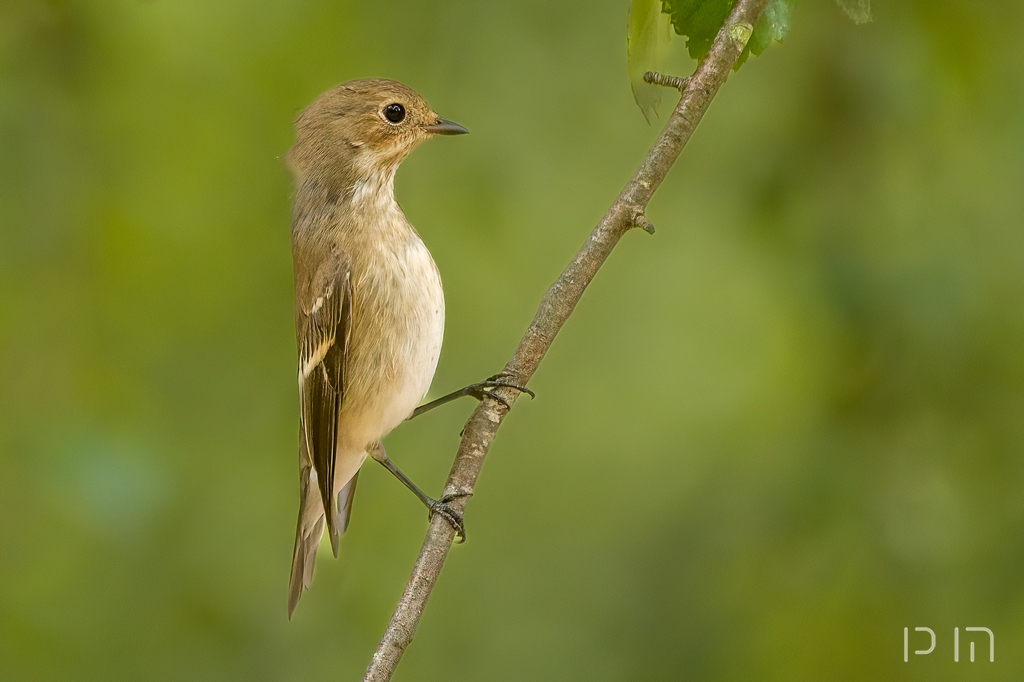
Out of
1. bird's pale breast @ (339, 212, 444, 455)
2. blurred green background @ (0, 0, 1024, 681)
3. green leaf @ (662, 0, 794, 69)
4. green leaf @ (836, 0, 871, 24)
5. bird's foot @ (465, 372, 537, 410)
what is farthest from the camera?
blurred green background @ (0, 0, 1024, 681)

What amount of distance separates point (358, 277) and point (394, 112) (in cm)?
57

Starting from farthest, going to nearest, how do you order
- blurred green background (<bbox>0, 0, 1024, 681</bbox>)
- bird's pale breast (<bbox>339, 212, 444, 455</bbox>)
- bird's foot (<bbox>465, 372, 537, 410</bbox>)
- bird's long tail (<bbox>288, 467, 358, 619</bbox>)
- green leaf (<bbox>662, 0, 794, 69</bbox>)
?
blurred green background (<bbox>0, 0, 1024, 681</bbox>) → bird's long tail (<bbox>288, 467, 358, 619</bbox>) → bird's pale breast (<bbox>339, 212, 444, 455</bbox>) → bird's foot (<bbox>465, 372, 537, 410</bbox>) → green leaf (<bbox>662, 0, 794, 69</bbox>)

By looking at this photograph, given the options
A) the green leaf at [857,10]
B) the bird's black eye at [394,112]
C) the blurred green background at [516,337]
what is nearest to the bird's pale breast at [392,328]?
the bird's black eye at [394,112]

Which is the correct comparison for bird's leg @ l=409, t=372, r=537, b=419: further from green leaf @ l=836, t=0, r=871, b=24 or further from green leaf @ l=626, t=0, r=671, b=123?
green leaf @ l=836, t=0, r=871, b=24

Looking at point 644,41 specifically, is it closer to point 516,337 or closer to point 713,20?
point 713,20

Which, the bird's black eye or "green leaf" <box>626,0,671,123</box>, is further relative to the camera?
the bird's black eye

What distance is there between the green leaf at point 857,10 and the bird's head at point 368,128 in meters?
1.47

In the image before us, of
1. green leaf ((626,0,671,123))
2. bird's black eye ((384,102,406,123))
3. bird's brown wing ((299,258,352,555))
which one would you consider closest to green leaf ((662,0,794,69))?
green leaf ((626,0,671,123))

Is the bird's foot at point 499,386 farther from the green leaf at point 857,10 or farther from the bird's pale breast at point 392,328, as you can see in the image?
the green leaf at point 857,10

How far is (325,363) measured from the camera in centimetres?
364

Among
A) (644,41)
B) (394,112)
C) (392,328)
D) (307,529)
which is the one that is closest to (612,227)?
(644,41)

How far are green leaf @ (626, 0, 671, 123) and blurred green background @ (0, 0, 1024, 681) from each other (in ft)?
6.43

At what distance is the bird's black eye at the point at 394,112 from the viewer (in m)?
3.56

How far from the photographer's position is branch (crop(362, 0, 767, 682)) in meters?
2.61
